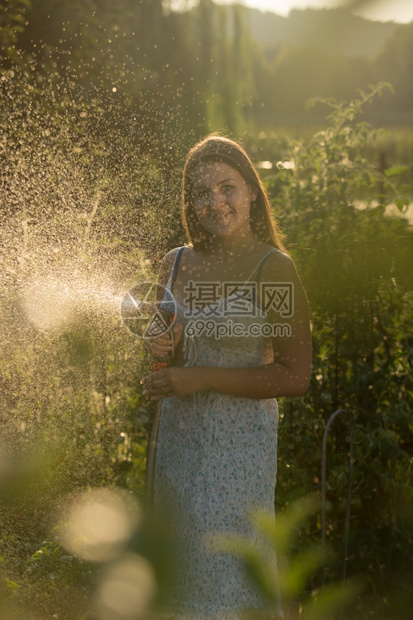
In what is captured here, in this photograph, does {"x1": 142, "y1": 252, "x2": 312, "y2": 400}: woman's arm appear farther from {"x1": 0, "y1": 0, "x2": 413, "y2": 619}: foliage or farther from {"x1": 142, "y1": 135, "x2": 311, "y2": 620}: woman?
{"x1": 0, "y1": 0, "x2": 413, "y2": 619}: foliage

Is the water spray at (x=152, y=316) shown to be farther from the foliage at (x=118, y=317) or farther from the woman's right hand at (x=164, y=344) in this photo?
the foliage at (x=118, y=317)

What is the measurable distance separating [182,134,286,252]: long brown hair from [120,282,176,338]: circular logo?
251 millimetres

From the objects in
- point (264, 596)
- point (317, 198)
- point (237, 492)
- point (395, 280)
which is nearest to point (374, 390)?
point (395, 280)

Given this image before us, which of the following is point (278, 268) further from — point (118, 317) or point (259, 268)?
point (118, 317)

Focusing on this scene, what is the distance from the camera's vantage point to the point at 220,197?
2143mm

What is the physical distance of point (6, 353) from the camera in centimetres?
243

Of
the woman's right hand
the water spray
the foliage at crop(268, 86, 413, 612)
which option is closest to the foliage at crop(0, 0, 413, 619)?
the foliage at crop(268, 86, 413, 612)

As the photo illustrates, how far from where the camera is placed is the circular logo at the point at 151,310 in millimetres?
2039

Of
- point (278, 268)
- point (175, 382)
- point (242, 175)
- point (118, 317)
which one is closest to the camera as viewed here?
point (175, 382)

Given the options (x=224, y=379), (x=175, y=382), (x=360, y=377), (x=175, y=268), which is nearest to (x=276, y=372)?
(x=224, y=379)

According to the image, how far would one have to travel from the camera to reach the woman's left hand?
1965 mm

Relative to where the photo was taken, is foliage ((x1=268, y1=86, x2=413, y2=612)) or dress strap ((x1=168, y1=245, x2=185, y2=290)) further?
foliage ((x1=268, y1=86, x2=413, y2=612))

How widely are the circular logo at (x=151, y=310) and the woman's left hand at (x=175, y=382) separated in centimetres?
13

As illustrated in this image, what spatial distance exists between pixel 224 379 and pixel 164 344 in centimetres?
21
